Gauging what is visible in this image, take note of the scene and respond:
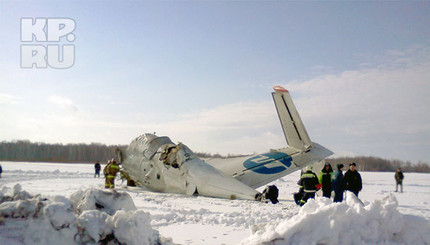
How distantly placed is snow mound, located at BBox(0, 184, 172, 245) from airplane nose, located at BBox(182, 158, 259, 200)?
6760 millimetres

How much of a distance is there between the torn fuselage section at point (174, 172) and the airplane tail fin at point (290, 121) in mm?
5385

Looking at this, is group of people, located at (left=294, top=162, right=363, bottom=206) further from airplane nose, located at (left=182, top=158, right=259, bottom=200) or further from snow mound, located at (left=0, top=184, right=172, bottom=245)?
snow mound, located at (left=0, top=184, right=172, bottom=245)

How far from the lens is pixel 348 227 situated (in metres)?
4.01

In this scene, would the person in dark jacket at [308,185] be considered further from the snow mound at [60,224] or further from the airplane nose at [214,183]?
the snow mound at [60,224]

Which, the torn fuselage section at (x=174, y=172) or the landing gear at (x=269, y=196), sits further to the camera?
the torn fuselage section at (x=174, y=172)

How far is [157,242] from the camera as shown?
427 centimetres

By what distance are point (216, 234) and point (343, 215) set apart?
8.09 ft

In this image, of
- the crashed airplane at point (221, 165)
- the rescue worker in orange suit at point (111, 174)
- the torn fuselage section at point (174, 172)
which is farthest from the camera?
the rescue worker in orange suit at point (111, 174)

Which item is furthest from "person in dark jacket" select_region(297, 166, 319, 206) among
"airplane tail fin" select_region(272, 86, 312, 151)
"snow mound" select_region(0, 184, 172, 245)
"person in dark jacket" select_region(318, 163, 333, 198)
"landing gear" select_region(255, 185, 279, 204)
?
"snow mound" select_region(0, 184, 172, 245)

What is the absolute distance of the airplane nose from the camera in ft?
35.0

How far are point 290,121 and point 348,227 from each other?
472 inches

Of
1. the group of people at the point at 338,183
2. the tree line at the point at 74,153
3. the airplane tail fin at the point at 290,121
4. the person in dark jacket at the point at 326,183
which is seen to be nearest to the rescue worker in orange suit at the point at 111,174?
the group of people at the point at 338,183

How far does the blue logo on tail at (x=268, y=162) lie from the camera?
1341 cm

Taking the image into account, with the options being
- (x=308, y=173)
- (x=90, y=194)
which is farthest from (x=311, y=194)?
(x=90, y=194)
